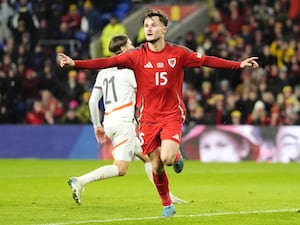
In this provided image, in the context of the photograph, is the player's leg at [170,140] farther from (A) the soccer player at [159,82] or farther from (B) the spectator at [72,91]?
Result: (B) the spectator at [72,91]

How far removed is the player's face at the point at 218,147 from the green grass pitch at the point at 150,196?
1055 millimetres

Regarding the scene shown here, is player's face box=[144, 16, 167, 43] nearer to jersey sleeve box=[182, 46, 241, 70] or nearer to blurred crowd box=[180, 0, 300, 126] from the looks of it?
jersey sleeve box=[182, 46, 241, 70]

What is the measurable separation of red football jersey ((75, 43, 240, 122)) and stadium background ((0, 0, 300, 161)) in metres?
12.7

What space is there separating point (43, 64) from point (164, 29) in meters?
17.7

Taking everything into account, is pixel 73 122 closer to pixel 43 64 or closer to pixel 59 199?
pixel 43 64

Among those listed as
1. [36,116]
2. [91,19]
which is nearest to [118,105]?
[36,116]

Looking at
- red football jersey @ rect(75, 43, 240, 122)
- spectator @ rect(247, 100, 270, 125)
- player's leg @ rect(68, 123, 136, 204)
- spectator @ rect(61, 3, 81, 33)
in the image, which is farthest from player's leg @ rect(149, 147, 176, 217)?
spectator @ rect(61, 3, 81, 33)

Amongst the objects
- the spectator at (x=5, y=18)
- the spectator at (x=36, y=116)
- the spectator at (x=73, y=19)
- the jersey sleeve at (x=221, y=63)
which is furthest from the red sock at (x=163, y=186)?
the spectator at (x=5, y=18)

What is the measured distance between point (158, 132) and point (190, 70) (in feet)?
51.1

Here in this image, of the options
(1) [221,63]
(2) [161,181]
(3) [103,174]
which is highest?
(1) [221,63]

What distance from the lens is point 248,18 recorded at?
28938 millimetres

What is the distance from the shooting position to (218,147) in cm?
2503

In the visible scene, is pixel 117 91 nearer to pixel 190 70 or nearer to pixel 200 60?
pixel 200 60

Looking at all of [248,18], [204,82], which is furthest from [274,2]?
[204,82]
